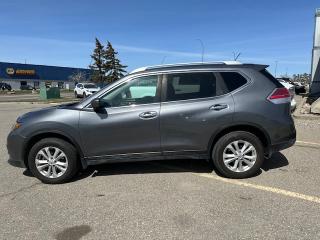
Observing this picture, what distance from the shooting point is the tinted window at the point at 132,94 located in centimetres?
556

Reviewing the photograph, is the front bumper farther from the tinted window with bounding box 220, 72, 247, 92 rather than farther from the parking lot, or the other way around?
the tinted window with bounding box 220, 72, 247, 92

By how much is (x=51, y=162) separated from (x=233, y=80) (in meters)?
3.15

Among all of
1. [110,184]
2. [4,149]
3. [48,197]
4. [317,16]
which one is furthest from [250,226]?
[317,16]

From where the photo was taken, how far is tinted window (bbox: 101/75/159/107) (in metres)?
5.56

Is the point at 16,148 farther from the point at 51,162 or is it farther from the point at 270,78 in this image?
the point at 270,78

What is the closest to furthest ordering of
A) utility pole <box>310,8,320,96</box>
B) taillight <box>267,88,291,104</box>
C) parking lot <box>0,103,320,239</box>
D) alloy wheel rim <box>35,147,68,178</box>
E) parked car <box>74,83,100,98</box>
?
parking lot <box>0,103,320,239</box> → taillight <box>267,88,291,104</box> → alloy wheel rim <box>35,147,68,178</box> → utility pole <box>310,8,320,96</box> → parked car <box>74,83,100,98</box>

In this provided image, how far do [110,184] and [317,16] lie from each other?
22921 millimetres

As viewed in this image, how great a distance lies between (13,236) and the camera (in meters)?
3.83

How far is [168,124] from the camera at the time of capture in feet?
17.9

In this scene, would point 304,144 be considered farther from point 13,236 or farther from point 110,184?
point 13,236

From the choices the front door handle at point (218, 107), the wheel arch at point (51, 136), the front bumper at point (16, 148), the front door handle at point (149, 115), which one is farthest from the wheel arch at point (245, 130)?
the front bumper at point (16, 148)

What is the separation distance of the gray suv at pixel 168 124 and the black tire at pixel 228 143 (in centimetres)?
1

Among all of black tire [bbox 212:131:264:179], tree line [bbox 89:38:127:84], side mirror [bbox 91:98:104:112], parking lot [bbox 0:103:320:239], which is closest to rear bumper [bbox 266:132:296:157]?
black tire [bbox 212:131:264:179]

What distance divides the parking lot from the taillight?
47.2 inches
